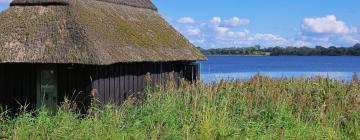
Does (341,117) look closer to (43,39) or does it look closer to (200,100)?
(200,100)

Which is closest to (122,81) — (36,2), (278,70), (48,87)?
(48,87)

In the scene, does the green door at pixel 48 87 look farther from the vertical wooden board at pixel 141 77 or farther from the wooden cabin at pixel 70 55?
the vertical wooden board at pixel 141 77

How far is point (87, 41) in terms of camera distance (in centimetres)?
1205

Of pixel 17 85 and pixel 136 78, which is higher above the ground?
pixel 136 78

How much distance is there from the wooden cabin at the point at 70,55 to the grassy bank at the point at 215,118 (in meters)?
2.23

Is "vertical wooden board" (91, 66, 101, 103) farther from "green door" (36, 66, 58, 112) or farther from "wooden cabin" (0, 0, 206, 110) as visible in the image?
"green door" (36, 66, 58, 112)

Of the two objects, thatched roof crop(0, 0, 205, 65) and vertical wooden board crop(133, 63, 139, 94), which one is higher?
thatched roof crop(0, 0, 205, 65)

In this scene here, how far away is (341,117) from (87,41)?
528cm

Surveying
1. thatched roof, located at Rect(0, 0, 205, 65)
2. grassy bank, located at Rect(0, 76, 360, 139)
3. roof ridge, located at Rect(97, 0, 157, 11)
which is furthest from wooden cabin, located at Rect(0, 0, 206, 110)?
grassy bank, located at Rect(0, 76, 360, 139)

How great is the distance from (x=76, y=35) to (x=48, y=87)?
1194 millimetres

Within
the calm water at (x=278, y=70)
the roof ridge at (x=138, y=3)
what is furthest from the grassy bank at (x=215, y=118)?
the roof ridge at (x=138, y=3)

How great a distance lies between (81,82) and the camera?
1202cm

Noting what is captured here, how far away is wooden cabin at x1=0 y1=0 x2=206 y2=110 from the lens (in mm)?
11969

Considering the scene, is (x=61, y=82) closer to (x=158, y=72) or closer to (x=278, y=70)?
(x=158, y=72)
